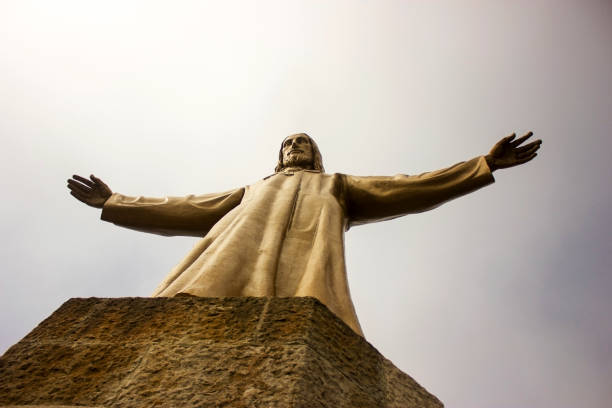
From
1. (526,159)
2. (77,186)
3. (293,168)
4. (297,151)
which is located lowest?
(526,159)

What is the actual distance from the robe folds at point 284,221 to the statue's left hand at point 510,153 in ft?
0.39

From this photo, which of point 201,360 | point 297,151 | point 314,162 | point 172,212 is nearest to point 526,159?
point 314,162

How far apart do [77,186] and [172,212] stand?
4.22 ft

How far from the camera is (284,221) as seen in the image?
15.0 feet

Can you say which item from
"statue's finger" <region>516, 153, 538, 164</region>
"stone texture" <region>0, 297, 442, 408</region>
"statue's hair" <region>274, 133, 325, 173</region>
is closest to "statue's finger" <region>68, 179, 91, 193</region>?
"statue's hair" <region>274, 133, 325, 173</region>

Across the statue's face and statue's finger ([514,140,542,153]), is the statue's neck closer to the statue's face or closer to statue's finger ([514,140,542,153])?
the statue's face

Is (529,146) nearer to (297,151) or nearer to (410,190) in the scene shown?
(410,190)

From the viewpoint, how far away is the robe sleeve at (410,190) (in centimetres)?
527

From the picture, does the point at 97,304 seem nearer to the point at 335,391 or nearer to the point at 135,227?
the point at 335,391

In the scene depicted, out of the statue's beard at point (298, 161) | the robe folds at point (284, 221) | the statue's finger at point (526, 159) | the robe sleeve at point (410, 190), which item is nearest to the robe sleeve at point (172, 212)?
the robe folds at point (284, 221)

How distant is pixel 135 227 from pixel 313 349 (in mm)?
3901

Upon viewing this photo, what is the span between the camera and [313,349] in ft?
8.04

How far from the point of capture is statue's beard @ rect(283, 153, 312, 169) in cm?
630

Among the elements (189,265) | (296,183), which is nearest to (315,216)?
(296,183)
